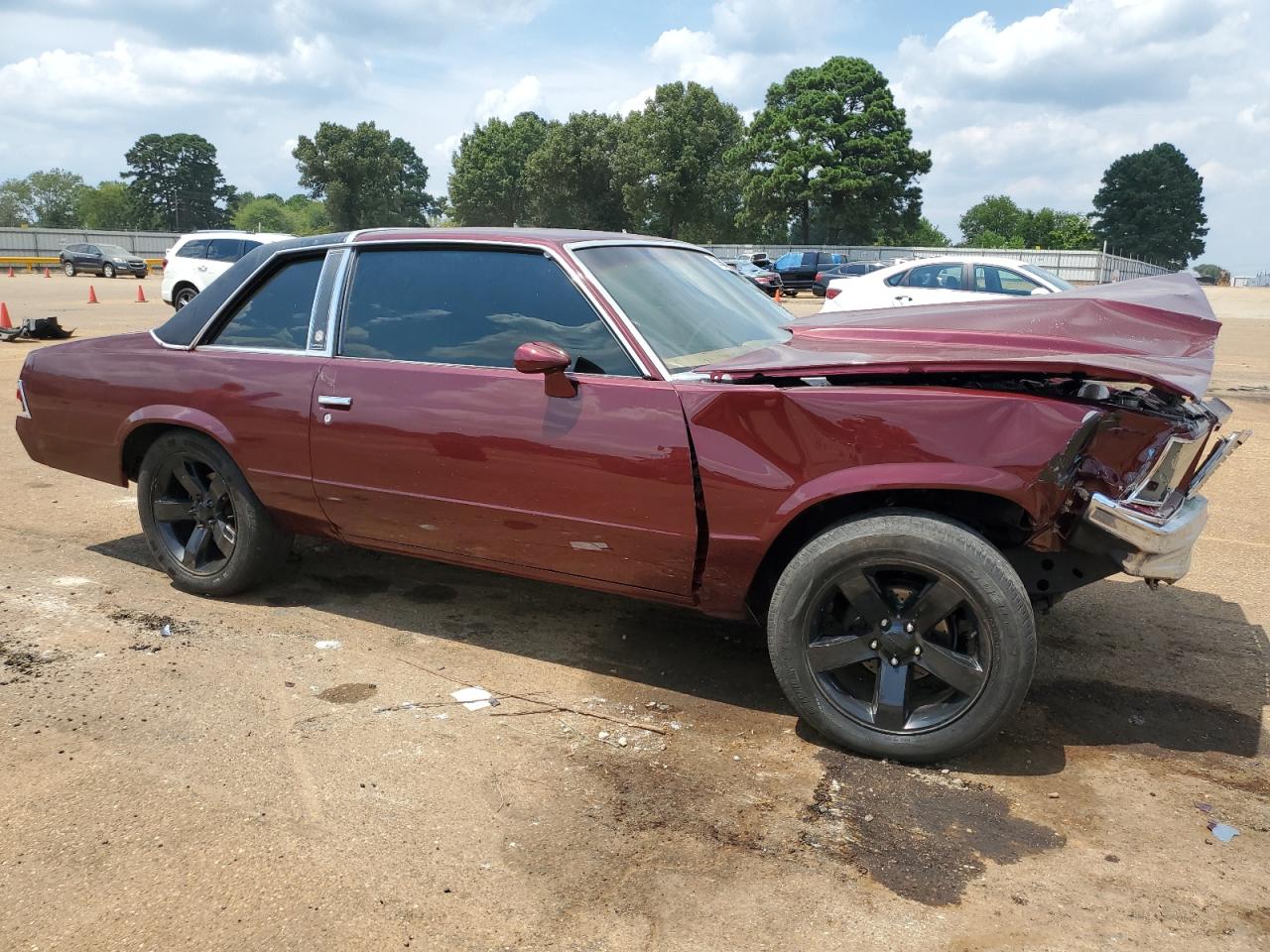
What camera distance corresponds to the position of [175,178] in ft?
389

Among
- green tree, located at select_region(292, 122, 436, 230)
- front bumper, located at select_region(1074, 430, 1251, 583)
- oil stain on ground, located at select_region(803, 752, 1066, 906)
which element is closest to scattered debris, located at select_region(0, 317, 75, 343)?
oil stain on ground, located at select_region(803, 752, 1066, 906)

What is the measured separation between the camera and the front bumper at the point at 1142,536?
2826 millimetres

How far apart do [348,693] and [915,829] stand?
2.06 metres

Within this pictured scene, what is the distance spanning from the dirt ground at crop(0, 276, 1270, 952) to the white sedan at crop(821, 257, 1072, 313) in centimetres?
888

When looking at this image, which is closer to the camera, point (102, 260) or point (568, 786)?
point (568, 786)

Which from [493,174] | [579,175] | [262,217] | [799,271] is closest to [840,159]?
[579,175]

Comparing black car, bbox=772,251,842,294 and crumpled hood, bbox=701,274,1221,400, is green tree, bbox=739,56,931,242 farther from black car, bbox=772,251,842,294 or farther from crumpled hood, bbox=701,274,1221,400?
crumpled hood, bbox=701,274,1221,400

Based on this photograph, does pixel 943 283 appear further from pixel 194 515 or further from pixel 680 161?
pixel 680 161

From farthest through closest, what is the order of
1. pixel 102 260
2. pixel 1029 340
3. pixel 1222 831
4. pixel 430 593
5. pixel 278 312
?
pixel 102 260 < pixel 430 593 < pixel 278 312 < pixel 1029 340 < pixel 1222 831

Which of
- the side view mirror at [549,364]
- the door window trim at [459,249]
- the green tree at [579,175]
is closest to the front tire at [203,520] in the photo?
the door window trim at [459,249]

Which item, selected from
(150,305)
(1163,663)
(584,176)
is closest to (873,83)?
(584,176)

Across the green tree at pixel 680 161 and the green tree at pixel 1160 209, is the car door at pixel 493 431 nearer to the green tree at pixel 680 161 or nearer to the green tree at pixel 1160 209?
the green tree at pixel 680 161

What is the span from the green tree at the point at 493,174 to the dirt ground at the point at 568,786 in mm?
79173

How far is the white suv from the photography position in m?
18.3
